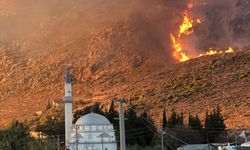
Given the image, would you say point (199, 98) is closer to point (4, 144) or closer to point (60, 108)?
point (60, 108)

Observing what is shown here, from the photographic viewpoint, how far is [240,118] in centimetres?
9238

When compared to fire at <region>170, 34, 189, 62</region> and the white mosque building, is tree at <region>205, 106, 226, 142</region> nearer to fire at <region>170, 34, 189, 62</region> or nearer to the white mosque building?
the white mosque building

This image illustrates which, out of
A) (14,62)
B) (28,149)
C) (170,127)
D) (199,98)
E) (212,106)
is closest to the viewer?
(28,149)

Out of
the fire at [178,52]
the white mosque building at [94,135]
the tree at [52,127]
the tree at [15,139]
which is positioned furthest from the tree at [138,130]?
the fire at [178,52]

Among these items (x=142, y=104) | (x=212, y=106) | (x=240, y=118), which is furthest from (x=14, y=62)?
(x=240, y=118)

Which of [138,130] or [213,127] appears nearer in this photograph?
[213,127]

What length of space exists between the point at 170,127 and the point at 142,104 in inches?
1667

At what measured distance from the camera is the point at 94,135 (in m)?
70.2

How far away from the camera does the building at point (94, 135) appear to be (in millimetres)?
69625

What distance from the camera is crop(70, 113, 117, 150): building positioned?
6962 cm

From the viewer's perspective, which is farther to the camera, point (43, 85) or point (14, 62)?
point (14, 62)

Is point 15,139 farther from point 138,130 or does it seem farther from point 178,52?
point 178,52

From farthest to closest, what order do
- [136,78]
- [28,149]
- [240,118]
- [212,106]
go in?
[136,78] → [212,106] → [240,118] → [28,149]

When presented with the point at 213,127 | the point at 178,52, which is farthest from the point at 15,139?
the point at 178,52
